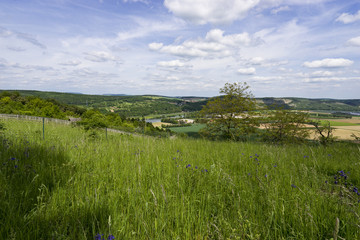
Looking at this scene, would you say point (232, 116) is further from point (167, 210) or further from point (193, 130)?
point (193, 130)

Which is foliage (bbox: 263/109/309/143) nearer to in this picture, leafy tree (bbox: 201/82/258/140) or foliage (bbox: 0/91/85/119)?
leafy tree (bbox: 201/82/258/140)

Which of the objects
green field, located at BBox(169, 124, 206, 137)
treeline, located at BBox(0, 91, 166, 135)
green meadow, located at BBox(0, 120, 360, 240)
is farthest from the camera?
green field, located at BBox(169, 124, 206, 137)

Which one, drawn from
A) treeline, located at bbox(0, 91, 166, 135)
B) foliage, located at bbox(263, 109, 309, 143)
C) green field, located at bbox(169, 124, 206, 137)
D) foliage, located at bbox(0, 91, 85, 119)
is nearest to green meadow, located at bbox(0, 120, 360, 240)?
treeline, located at bbox(0, 91, 166, 135)

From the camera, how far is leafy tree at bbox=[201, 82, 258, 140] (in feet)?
49.4

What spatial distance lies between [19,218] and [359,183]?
4.92 meters

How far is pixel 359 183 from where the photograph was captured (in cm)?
319

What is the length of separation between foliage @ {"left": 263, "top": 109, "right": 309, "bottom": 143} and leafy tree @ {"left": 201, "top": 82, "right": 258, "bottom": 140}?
143 cm

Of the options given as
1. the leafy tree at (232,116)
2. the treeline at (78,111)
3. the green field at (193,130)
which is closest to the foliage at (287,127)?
the leafy tree at (232,116)

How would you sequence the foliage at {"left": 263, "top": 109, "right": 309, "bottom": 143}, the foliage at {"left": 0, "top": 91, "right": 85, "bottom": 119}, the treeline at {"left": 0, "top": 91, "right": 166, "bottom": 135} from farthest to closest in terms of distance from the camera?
the foliage at {"left": 0, "top": 91, "right": 85, "bottom": 119}
the foliage at {"left": 263, "top": 109, "right": 309, "bottom": 143}
the treeline at {"left": 0, "top": 91, "right": 166, "bottom": 135}

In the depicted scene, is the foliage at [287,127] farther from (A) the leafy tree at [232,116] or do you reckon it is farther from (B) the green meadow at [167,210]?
(B) the green meadow at [167,210]

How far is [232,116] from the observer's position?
15.6 metres

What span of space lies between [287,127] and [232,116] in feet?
13.6

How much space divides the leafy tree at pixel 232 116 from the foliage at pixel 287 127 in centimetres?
143

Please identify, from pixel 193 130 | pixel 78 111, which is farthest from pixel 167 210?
pixel 78 111
